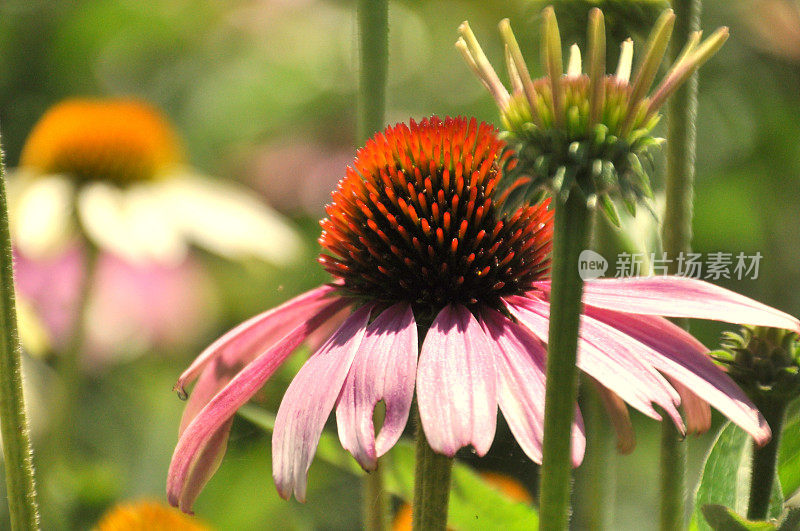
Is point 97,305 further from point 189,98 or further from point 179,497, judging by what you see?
point 179,497

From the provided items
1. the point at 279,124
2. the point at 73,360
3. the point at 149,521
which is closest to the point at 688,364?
the point at 149,521

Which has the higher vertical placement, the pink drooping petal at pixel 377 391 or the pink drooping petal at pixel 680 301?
the pink drooping petal at pixel 680 301

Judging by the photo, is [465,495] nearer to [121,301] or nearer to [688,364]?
[688,364]

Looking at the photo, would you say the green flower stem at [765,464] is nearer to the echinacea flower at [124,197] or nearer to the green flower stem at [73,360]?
the green flower stem at [73,360]

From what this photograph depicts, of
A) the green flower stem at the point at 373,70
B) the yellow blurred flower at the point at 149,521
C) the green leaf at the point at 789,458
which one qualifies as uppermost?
the green flower stem at the point at 373,70

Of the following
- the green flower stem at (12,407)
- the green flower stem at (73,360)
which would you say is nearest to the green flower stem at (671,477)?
the green flower stem at (12,407)

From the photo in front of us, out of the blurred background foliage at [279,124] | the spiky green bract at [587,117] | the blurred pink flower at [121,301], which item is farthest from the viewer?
the blurred pink flower at [121,301]

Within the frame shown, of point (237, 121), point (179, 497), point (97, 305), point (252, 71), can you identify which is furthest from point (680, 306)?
point (252, 71)
